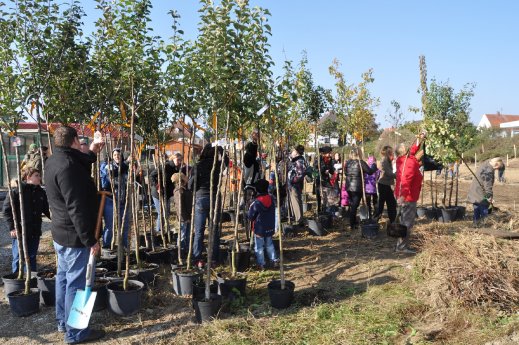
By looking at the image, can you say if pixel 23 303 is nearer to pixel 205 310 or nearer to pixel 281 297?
pixel 205 310

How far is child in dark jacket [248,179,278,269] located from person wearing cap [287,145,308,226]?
2948 millimetres

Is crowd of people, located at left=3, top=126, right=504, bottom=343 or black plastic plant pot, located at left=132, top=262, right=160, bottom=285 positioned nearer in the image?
crowd of people, located at left=3, top=126, right=504, bottom=343

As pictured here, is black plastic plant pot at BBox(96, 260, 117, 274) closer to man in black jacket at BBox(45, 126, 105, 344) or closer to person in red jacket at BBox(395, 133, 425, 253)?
man in black jacket at BBox(45, 126, 105, 344)

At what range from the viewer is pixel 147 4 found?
574 centimetres

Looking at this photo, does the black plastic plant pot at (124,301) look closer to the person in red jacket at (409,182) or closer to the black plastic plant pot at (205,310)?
the black plastic plant pot at (205,310)

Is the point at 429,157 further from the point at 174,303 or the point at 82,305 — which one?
the point at 82,305

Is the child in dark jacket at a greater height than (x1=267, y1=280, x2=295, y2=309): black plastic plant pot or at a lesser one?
greater

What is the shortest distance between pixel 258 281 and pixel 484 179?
5.64 meters

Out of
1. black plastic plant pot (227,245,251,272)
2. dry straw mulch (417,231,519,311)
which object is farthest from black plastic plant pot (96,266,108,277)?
dry straw mulch (417,231,519,311)

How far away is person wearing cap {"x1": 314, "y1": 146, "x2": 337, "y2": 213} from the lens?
10992 mm

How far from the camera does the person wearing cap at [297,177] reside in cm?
950

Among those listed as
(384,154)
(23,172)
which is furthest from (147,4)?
(384,154)

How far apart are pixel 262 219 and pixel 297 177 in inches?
124

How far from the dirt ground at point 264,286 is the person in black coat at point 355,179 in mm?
619
